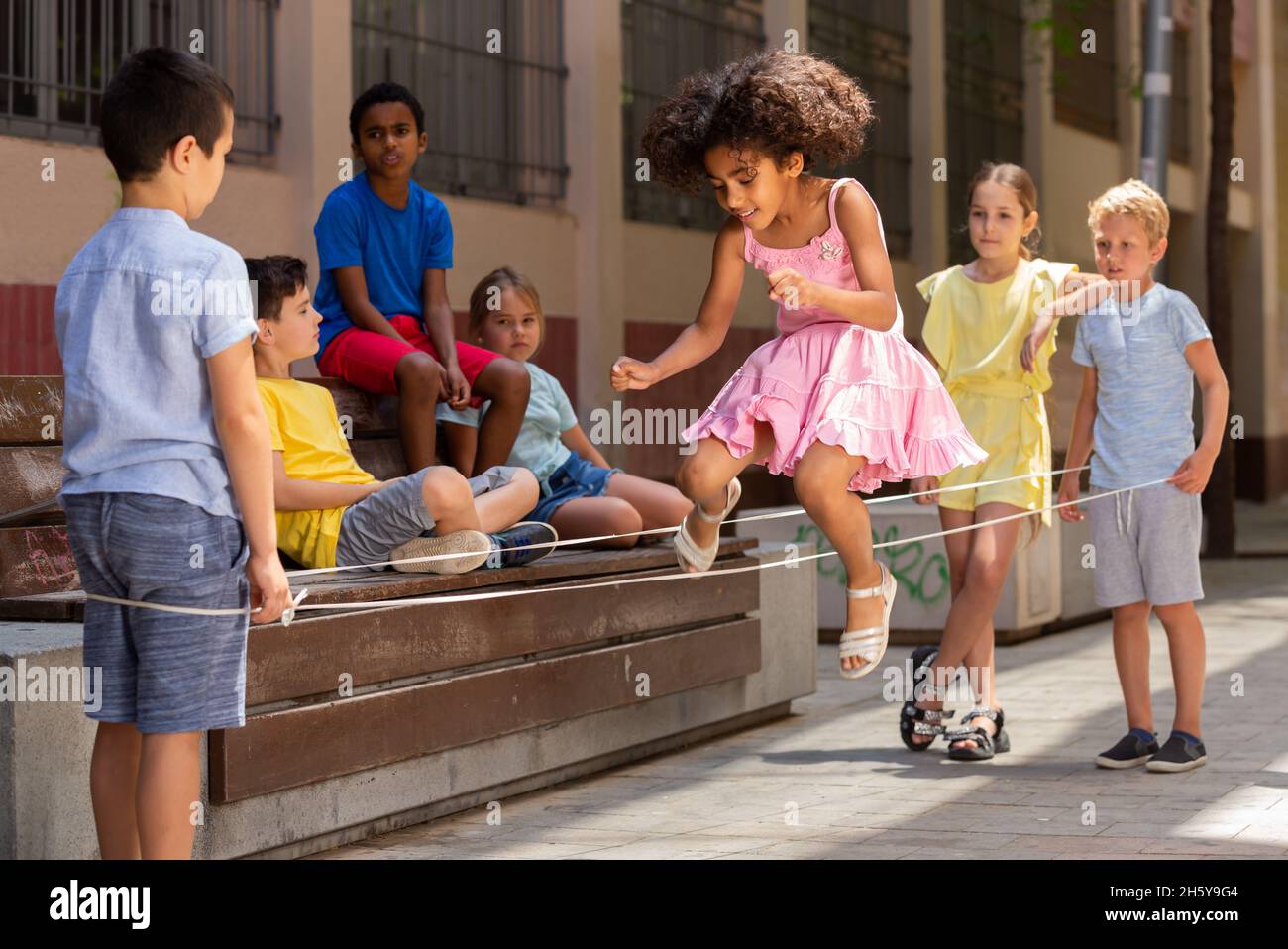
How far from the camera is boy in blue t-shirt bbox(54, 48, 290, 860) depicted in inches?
140

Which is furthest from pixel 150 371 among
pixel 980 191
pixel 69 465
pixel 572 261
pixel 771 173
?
pixel 572 261

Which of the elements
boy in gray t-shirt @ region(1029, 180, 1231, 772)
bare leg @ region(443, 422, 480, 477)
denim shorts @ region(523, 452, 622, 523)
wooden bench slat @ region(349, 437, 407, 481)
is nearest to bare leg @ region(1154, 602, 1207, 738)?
boy in gray t-shirt @ region(1029, 180, 1231, 772)

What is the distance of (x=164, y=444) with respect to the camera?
3.57 metres

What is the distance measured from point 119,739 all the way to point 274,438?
1.70 meters

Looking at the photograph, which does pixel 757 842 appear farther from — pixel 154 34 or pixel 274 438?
pixel 154 34

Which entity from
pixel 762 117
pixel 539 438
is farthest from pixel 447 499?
pixel 762 117

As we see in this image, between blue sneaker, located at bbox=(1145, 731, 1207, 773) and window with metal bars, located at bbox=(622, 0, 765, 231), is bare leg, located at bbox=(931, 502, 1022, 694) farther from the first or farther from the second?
window with metal bars, located at bbox=(622, 0, 765, 231)

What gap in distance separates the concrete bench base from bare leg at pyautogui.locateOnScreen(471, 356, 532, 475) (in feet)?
3.41

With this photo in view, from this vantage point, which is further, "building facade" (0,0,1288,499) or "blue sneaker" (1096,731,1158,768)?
"building facade" (0,0,1288,499)

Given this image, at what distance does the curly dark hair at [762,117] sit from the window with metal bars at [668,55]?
34.3 feet

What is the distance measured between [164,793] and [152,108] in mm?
1367

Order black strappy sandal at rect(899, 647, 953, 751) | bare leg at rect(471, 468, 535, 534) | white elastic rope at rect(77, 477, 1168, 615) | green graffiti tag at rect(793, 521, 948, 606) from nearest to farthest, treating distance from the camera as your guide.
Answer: white elastic rope at rect(77, 477, 1168, 615) < bare leg at rect(471, 468, 535, 534) < black strappy sandal at rect(899, 647, 953, 751) < green graffiti tag at rect(793, 521, 948, 606)

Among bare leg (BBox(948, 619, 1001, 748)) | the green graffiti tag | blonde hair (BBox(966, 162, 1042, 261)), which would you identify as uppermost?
blonde hair (BBox(966, 162, 1042, 261))

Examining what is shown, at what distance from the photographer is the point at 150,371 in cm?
357
